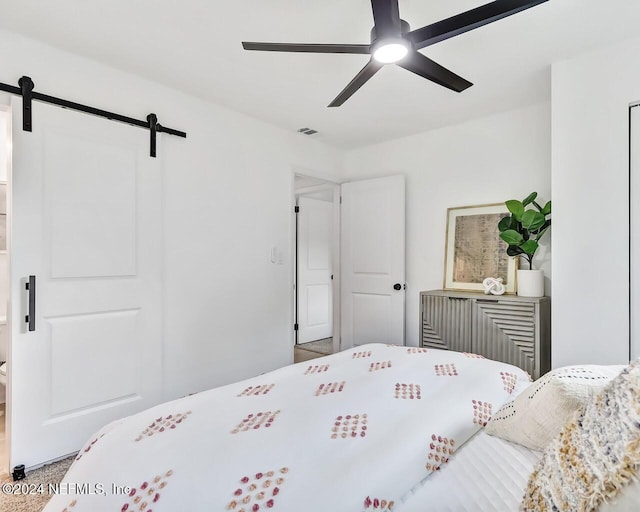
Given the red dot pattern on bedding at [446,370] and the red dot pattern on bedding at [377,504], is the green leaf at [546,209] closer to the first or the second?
the red dot pattern on bedding at [446,370]

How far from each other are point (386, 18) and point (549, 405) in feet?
4.84

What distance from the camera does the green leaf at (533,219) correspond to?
2.88 meters

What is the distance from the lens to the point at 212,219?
3086mm

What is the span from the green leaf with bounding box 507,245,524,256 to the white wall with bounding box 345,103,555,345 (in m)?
0.24

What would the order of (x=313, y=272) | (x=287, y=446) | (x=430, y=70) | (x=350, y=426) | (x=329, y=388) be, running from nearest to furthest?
(x=287, y=446) → (x=350, y=426) → (x=329, y=388) → (x=430, y=70) → (x=313, y=272)

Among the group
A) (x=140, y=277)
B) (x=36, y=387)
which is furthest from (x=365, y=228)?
(x=36, y=387)

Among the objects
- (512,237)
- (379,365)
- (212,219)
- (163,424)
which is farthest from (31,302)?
(512,237)

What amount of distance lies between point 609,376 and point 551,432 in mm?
221

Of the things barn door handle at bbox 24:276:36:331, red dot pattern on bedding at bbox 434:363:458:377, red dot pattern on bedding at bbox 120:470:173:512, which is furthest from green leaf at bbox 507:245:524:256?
barn door handle at bbox 24:276:36:331

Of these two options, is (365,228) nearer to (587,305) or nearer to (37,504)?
(587,305)

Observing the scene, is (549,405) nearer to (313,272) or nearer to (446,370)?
(446,370)

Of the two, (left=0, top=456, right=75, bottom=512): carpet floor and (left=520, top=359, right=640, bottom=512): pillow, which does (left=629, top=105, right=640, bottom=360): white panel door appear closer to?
(left=520, top=359, right=640, bottom=512): pillow

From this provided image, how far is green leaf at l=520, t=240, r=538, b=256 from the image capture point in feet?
9.55

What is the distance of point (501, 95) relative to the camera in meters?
2.97
